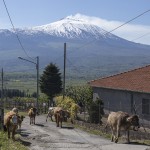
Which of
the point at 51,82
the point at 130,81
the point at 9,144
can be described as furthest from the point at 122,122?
the point at 51,82

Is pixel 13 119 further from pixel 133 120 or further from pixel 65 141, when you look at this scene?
pixel 133 120

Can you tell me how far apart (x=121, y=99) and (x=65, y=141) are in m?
18.6

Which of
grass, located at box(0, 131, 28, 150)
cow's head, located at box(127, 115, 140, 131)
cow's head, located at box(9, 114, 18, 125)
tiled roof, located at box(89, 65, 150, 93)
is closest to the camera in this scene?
grass, located at box(0, 131, 28, 150)

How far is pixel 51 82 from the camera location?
69.2m

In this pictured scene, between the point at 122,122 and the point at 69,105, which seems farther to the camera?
the point at 69,105

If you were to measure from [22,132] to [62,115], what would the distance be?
5.20m

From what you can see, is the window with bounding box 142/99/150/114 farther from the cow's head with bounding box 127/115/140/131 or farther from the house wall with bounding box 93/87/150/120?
the cow's head with bounding box 127/115/140/131

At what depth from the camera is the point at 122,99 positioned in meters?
41.2

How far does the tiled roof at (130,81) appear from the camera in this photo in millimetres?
38950

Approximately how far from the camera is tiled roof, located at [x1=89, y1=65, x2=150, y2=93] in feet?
128

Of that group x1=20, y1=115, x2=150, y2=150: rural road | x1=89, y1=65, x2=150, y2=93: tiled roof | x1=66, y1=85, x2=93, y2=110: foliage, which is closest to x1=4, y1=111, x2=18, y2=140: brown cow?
x1=20, y1=115, x2=150, y2=150: rural road

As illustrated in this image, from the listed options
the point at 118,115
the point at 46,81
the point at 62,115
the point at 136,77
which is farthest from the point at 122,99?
the point at 46,81

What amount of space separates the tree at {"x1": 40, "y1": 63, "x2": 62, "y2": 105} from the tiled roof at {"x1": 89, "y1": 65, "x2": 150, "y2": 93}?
75.3ft

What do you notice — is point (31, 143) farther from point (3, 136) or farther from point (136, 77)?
point (136, 77)
